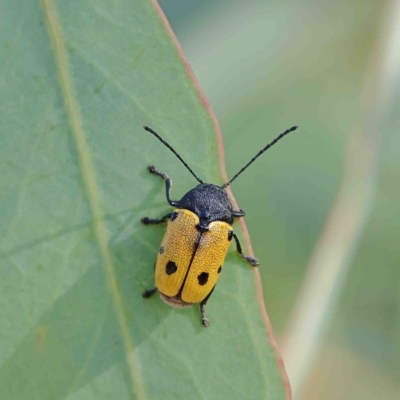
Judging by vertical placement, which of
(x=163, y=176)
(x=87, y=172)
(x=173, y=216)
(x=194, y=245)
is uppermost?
(x=87, y=172)

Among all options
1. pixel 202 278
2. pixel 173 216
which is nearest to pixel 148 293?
Result: pixel 202 278

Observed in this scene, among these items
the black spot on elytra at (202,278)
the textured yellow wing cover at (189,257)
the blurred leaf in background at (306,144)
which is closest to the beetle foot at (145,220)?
the textured yellow wing cover at (189,257)

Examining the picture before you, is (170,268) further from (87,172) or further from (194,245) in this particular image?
(87,172)

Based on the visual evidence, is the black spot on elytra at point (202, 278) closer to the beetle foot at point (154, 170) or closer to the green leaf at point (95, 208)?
the green leaf at point (95, 208)

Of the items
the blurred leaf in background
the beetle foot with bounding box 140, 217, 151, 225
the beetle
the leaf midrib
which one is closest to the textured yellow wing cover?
the beetle

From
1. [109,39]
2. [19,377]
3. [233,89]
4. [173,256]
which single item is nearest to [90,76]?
[109,39]

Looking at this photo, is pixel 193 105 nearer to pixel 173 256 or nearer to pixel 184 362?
pixel 173 256
